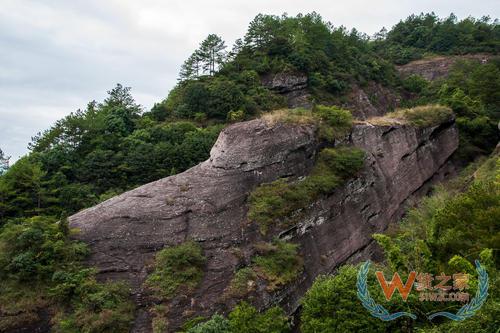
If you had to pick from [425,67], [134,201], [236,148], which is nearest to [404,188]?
[236,148]

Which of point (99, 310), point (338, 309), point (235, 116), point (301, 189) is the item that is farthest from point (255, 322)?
point (235, 116)

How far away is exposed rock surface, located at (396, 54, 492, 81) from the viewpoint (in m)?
59.6

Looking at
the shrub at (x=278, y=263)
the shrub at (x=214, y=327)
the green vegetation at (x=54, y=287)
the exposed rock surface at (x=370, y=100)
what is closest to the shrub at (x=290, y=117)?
the shrub at (x=278, y=263)

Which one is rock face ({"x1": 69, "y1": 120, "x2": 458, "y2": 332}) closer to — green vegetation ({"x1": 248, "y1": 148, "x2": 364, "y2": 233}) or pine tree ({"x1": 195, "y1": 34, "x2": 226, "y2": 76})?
green vegetation ({"x1": 248, "y1": 148, "x2": 364, "y2": 233})

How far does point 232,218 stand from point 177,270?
377cm

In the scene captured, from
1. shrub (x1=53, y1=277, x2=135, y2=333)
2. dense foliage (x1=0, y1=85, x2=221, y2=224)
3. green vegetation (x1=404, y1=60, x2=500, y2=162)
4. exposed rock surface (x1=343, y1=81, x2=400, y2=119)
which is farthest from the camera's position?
exposed rock surface (x1=343, y1=81, x2=400, y2=119)

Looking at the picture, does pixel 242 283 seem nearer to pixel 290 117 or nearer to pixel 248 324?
pixel 248 324

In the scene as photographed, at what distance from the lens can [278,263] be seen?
17.2m

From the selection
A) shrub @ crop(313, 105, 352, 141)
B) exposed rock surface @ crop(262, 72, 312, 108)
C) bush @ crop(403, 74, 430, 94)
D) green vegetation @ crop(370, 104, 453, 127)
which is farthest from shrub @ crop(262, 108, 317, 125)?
bush @ crop(403, 74, 430, 94)

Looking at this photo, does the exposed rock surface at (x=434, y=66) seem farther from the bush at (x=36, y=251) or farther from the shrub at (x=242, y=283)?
the bush at (x=36, y=251)

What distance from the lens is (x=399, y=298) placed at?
10016 millimetres

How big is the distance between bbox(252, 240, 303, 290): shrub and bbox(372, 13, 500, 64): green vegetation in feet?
194

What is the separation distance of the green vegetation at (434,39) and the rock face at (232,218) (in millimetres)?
50209

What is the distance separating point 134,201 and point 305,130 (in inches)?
402
